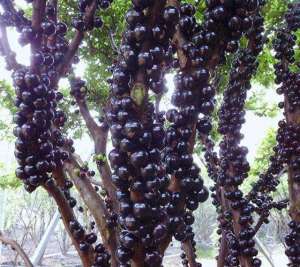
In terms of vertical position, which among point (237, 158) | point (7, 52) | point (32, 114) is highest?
point (237, 158)

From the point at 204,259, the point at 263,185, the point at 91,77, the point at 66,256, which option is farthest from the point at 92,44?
the point at 204,259

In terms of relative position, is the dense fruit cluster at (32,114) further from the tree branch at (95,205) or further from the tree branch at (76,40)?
the tree branch at (95,205)

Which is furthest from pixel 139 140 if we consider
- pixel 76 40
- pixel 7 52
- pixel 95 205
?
pixel 95 205

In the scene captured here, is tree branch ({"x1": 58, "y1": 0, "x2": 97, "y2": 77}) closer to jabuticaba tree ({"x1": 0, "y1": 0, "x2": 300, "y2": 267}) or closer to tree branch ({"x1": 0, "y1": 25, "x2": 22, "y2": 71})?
jabuticaba tree ({"x1": 0, "y1": 0, "x2": 300, "y2": 267})

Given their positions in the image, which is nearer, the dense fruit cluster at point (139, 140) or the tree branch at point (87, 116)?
the dense fruit cluster at point (139, 140)

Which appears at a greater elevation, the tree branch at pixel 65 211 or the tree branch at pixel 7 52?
the tree branch at pixel 7 52

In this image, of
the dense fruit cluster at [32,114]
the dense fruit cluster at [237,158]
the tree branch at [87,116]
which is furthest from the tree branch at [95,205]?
the dense fruit cluster at [237,158]

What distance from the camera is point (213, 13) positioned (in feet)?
6.23

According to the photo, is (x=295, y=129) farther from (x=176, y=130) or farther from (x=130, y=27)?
(x=130, y=27)

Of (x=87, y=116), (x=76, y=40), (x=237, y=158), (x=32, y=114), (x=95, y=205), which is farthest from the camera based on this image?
(x=87, y=116)

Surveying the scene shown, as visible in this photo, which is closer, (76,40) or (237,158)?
(76,40)

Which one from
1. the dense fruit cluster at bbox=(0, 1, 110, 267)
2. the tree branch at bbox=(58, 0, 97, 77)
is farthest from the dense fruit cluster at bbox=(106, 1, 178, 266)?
the tree branch at bbox=(58, 0, 97, 77)

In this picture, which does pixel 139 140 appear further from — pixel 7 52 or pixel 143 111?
pixel 7 52

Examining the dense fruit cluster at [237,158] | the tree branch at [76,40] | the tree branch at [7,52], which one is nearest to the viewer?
the tree branch at [7,52]
